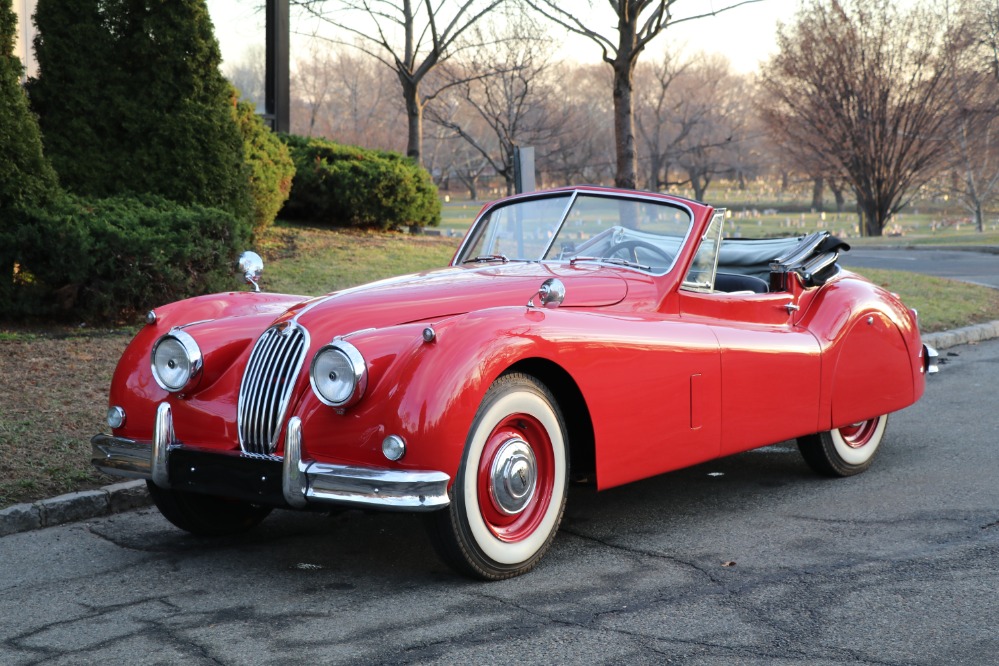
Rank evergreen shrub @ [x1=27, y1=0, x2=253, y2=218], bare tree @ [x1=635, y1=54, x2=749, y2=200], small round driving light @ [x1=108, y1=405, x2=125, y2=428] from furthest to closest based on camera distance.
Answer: bare tree @ [x1=635, y1=54, x2=749, y2=200]
evergreen shrub @ [x1=27, y1=0, x2=253, y2=218]
small round driving light @ [x1=108, y1=405, x2=125, y2=428]

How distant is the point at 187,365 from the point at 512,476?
4.58 feet

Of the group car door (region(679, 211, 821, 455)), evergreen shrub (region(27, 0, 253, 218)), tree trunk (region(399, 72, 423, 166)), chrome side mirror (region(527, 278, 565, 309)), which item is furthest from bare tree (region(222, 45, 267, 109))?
chrome side mirror (region(527, 278, 565, 309))

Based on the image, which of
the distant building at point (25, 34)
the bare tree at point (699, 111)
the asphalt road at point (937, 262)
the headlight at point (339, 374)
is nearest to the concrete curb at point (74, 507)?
the headlight at point (339, 374)

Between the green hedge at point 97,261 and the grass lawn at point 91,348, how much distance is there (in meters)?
0.30

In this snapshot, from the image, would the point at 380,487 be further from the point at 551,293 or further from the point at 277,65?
the point at 277,65

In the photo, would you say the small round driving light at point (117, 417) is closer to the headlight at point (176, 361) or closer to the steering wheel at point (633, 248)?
the headlight at point (176, 361)

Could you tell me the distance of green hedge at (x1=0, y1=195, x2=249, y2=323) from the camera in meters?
8.40

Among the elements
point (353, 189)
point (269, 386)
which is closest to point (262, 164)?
point (353, 189)

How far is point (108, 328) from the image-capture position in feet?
28.3

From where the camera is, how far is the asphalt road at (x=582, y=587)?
3299mm

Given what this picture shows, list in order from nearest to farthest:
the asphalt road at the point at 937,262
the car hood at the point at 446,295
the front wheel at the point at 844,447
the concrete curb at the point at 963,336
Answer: the car hood at the point at 446,295, the front wheel at the point at 844,447, the concrete curb at the point at 963,336, the asphalt road at the point at 937,262

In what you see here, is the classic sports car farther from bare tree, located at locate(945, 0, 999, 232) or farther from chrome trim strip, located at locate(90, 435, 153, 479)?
bare tree, located at locate(945, 0, 999, 232)

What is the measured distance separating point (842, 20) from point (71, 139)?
25.3 m

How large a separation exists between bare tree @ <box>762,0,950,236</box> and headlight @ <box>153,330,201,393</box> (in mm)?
28231
